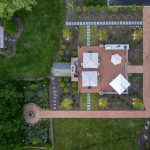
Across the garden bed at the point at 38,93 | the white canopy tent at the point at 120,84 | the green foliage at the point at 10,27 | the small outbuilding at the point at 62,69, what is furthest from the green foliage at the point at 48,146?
the green foliage at the point at 10,27

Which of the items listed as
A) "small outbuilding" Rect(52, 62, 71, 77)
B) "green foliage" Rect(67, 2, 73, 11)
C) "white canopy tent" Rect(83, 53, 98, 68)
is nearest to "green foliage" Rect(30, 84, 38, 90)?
"small outbuilding" Rect(52, 62, 71, 77)

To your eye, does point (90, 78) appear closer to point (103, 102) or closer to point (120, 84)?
point (103, 102)

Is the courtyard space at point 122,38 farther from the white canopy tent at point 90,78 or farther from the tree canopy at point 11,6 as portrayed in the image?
the tree canopy at point 11,6

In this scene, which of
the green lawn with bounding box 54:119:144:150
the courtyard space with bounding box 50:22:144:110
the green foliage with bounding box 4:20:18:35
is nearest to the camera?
the green foliage with bounding box 4:20:18:35

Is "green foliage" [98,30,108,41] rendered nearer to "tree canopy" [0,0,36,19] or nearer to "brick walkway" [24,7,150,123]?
"brick walkway" [24,7,150,123]

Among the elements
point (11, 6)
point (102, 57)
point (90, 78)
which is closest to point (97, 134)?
point (90, 78)
